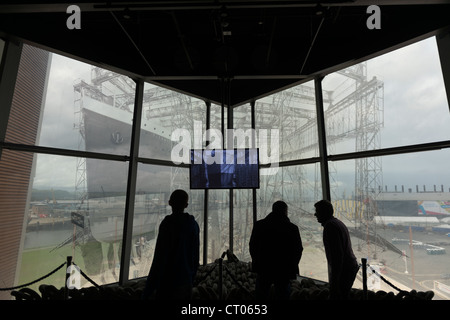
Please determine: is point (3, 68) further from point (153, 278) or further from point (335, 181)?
point (335, 181)

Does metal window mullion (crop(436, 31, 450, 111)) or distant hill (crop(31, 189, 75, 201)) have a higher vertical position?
metal window mullion (crop(436, 31, 450, 111))

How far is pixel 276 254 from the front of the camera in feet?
7.33

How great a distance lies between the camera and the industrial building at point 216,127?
3295mm

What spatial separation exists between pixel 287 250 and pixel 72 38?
455cm

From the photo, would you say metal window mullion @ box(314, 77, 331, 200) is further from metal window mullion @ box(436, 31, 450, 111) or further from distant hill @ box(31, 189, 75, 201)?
distant hill @ box(31, 189, 75, 201)

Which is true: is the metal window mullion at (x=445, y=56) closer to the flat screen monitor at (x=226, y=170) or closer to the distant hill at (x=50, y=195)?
the flat screen monitor at (x=226, y=170)

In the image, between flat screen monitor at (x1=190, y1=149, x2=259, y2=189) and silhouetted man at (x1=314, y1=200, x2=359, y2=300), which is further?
flat screen monitor at (x1=190, y1=149, x2=259, y2=189)

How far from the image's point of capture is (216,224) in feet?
17.6

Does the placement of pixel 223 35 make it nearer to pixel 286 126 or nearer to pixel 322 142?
pixel 286 126

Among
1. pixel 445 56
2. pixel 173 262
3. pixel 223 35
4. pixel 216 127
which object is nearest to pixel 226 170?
pixel 216 127

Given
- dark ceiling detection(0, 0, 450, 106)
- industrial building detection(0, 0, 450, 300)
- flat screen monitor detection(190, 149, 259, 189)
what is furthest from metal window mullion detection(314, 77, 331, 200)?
flat screen monitor detection(190, 149, 259, 189)

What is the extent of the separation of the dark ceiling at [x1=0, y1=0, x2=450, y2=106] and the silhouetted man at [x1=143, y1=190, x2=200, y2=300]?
2657 mm

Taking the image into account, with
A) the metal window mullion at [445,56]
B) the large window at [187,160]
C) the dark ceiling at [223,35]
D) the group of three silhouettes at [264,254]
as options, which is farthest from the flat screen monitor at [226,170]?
the metal window mullion at [445,56]

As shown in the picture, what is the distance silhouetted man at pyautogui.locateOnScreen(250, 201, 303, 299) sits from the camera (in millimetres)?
2230
